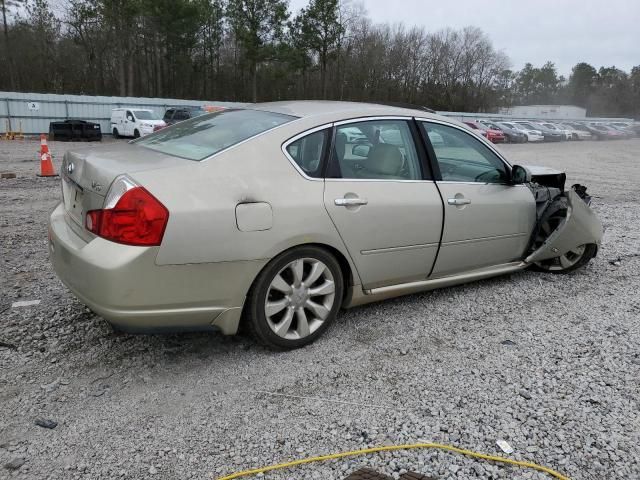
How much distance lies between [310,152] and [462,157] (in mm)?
1464

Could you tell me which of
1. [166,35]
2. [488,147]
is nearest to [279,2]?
[166,35]

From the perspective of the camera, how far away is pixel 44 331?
3.41m

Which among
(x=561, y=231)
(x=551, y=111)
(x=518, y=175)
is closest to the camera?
(x=518, y=175)

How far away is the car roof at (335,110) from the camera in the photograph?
341cm

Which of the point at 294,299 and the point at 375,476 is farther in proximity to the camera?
the point at 294,299

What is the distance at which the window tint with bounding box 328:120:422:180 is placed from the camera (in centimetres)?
336

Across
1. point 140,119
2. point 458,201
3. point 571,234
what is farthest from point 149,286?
point 140,119

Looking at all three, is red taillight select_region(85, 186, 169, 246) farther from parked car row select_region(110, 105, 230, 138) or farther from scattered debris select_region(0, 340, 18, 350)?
parked car row select_region(110, 105, 230, 138)

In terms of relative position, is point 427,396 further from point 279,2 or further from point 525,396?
point 279,2

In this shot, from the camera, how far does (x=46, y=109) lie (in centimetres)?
2592

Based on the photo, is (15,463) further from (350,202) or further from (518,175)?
(518,175)

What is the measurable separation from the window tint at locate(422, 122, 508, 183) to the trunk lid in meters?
1.93

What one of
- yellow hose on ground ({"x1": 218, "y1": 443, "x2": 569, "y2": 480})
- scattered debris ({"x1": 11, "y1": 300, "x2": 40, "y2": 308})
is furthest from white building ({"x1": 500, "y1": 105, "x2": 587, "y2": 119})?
yellow hose on ground ({"x1": 218, "y1": 443, "x2": 569, "y2": 480})

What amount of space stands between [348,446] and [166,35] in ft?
150
